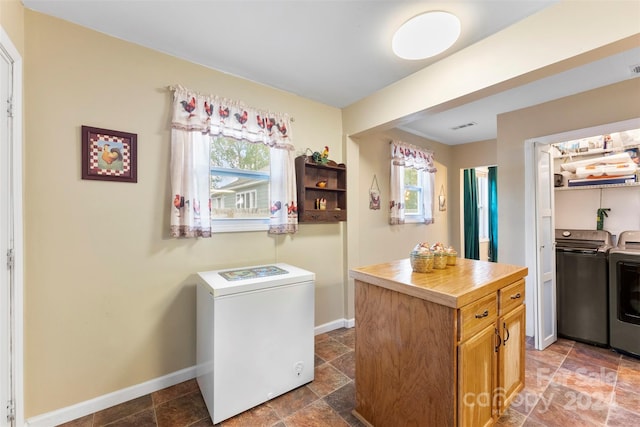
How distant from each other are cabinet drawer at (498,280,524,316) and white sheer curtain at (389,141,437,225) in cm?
191

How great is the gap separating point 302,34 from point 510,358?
2486 millimetres

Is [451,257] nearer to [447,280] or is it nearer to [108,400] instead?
[447,280]

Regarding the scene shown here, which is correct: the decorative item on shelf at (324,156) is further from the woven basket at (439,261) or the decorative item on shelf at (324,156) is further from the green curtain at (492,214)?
the green curtain at (492,214)

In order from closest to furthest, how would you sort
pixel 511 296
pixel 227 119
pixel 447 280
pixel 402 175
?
pixel 447 280 < pixel 511 296 < pixel 227 119 < pixel 402 175

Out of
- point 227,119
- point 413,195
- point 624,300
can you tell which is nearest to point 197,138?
point 227,119

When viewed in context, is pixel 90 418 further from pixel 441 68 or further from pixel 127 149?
pixel 441 68

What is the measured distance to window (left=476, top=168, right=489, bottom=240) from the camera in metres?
5.67

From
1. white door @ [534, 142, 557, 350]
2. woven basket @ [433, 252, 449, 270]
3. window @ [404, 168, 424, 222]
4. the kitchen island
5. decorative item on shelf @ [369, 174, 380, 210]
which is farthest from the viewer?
window @ [404, 168, 424, 222]

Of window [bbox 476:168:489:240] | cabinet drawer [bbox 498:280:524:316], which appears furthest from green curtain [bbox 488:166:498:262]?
cabinet drawer [bbox 498:280:524:316]

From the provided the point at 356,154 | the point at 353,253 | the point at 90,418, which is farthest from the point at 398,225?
the point at 90,418

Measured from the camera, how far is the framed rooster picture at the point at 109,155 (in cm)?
175

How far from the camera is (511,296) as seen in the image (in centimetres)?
165

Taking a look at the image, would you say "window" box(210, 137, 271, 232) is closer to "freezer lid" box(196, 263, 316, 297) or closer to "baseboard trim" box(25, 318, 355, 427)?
"freezer lid" box(196, 263, 316, 297)

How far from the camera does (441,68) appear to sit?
6.81 ft
